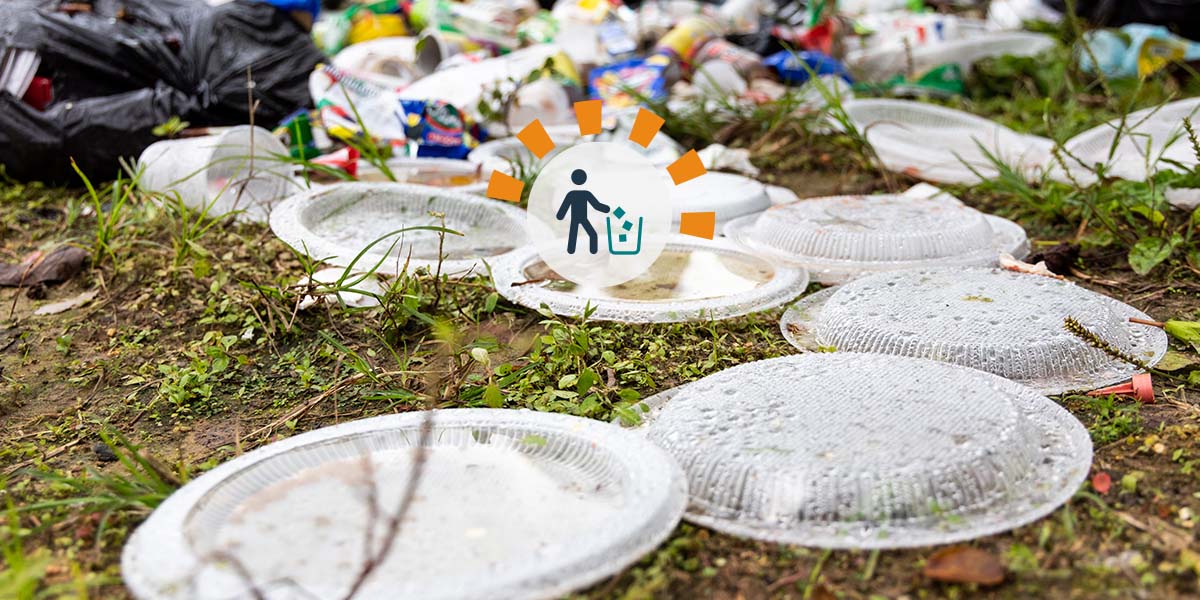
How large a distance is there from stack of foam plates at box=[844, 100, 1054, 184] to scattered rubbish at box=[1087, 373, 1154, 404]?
4.08 ft

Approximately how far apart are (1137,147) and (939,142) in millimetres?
852

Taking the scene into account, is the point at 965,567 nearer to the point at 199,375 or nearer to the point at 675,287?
the point at 675,287

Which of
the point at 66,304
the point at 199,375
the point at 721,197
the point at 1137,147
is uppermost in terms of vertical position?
the point at 1137,147

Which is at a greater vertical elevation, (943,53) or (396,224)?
(943,53)

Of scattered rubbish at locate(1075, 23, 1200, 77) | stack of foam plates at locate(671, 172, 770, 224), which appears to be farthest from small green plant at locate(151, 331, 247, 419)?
scattered rubbish at locate(1075, 23, 1200, 77)

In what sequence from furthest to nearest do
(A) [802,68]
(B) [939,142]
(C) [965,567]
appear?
(A) [802,68] < (B) [939,142] < (C) [965,567]

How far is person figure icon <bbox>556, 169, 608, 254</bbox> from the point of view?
2271 mm

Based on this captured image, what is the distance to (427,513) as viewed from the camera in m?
1.46

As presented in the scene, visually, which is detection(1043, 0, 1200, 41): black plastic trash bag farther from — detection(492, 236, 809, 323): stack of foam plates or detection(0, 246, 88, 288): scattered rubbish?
detection(0, 246, 88, 288): scattered rubbish

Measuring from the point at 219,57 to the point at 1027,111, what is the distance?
10.1ft

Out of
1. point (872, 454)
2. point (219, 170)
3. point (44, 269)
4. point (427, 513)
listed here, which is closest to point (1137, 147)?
point (872, 454)

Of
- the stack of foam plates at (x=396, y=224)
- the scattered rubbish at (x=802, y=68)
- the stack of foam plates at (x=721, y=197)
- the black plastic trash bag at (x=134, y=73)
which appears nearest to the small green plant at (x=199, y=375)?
the stack of foam plates at (x=396, y=224)

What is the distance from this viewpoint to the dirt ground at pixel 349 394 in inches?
54.1

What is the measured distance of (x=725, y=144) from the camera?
379 centimetres
